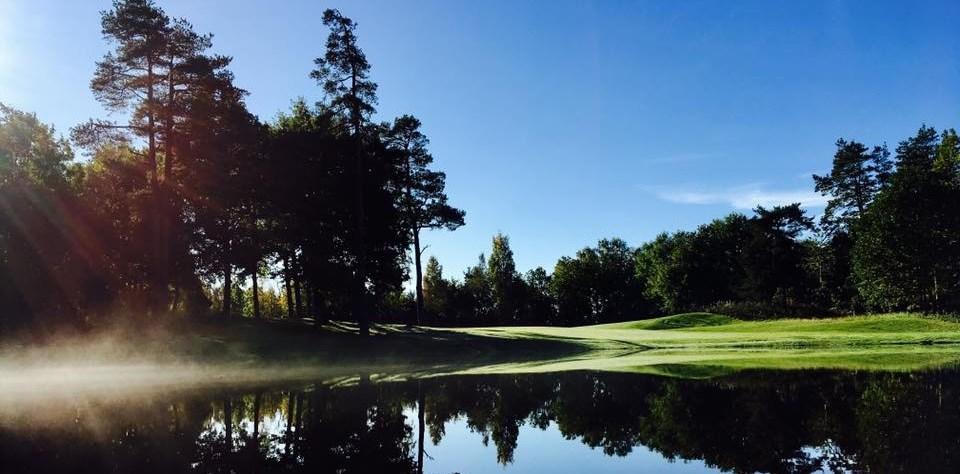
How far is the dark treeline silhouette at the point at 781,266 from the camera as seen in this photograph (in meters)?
48.5

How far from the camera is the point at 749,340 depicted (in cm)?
3738

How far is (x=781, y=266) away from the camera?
3063 inches

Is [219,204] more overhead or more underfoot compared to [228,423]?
more overhead

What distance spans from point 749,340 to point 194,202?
3723 cm

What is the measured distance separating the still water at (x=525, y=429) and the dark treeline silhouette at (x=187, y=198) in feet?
68.3

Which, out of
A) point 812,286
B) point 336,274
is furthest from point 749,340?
point 812,286

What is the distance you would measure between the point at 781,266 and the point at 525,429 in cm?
7613

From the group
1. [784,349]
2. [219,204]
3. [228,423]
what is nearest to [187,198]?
[219,204]

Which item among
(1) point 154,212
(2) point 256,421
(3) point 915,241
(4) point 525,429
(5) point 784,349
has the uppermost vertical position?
(1) point 154,212

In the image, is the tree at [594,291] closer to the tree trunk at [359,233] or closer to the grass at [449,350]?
the grass at [449,350]

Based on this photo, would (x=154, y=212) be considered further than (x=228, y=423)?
Yes

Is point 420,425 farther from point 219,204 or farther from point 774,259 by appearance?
point 774,259

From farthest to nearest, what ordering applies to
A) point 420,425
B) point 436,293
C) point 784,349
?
point 436,293, point 784,349, point 420,425

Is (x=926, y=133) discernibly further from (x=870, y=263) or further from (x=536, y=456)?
(x=536, y=456)
